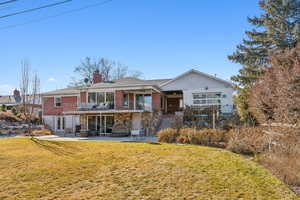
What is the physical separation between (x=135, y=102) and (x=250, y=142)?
53.2 feet

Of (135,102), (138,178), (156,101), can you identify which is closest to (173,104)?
(156,101)

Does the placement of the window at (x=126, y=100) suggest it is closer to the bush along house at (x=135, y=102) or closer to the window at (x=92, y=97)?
the bush along house at (x=135, y=102)

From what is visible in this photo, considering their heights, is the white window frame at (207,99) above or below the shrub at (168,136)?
above

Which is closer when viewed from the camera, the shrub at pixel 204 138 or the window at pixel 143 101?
the shrub at pixel 204 138

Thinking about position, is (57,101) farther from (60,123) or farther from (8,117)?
(8,117)

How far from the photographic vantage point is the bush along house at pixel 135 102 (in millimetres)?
23172

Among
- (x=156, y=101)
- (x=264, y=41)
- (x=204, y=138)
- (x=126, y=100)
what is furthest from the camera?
(x=126, y=100)

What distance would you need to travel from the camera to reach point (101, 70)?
182 feet

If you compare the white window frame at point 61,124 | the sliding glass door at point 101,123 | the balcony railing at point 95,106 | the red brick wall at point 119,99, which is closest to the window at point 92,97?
the balcony railing at point 95,106

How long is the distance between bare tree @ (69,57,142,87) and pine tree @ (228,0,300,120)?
38.6 metres

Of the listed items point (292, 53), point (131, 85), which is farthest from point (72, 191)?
point (131, 85)

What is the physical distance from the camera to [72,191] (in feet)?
20.0

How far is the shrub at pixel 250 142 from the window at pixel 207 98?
11.2 m

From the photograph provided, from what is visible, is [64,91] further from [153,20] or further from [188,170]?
[188,170]
